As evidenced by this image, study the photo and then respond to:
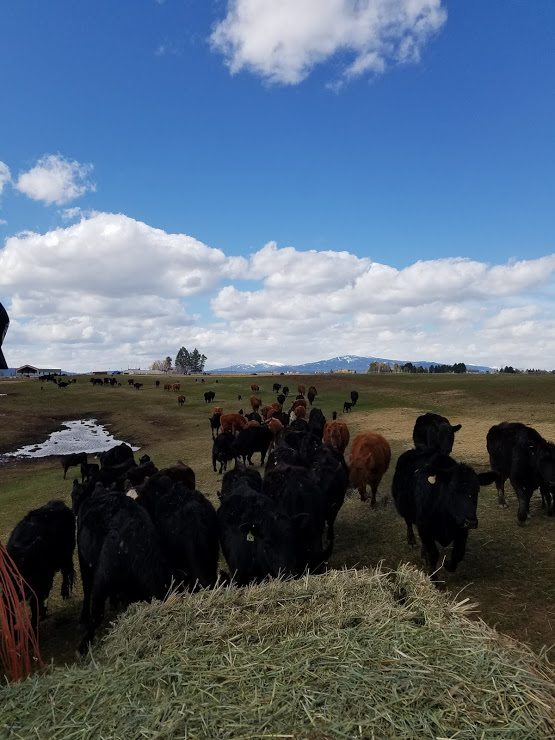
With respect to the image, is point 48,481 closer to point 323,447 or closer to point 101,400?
point 323,447

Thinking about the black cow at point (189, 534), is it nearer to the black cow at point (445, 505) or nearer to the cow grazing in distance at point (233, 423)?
the black cow at point (445, 505)

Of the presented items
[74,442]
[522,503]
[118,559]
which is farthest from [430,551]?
[74,442]

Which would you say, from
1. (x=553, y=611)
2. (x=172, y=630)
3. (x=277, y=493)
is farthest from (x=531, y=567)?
(x=172, y=630)

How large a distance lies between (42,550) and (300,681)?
512cm

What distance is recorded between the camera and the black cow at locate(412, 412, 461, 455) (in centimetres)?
1459

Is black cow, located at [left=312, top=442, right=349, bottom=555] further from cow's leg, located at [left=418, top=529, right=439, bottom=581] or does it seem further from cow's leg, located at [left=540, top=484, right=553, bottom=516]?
cow's leg, located at [left=540, top=484, right=553, bottom=516]

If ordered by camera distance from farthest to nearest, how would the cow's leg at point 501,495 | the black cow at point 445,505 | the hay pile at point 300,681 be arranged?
the cow's leg at point 501,495 → the black cow at point 445,505 → the hay pile at point 300,681

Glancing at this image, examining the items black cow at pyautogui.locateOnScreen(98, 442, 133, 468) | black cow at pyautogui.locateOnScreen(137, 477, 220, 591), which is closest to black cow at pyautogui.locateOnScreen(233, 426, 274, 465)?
black cow at pyautogui.locateOnScreen(98, 442, 133, 468)

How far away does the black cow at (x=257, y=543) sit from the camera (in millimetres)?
6529

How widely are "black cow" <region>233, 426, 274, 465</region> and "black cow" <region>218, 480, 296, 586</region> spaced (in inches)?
410

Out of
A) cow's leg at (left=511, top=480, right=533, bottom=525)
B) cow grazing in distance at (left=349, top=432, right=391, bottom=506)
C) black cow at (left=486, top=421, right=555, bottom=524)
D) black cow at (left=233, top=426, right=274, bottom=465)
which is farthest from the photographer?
black cow at (left=233, top=426, right=274, bottom=465)


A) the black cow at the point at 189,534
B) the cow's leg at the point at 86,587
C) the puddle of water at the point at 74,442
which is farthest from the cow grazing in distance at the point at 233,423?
the cow's leg at the point at 86,587

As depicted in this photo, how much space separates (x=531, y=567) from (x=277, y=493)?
14.6ft

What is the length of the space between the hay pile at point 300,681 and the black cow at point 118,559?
138 cm
